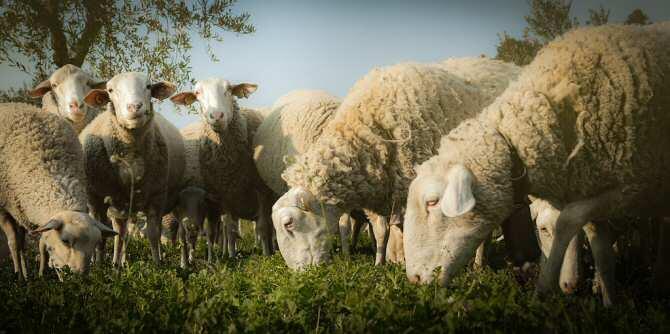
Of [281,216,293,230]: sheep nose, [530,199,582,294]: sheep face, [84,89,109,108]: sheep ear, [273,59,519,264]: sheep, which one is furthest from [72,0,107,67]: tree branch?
[530,199,582,294]: sheep face

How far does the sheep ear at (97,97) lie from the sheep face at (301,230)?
2979 mm

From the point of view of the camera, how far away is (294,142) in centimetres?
827

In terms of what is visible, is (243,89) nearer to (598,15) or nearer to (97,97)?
(97,97)

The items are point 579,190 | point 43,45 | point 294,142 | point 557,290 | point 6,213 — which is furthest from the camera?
point 43,45

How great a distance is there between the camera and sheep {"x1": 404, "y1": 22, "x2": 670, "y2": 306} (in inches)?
174

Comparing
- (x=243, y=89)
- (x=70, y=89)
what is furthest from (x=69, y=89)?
(x=243, y=89)

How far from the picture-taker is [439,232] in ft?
15.3

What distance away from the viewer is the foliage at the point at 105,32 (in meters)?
11.8

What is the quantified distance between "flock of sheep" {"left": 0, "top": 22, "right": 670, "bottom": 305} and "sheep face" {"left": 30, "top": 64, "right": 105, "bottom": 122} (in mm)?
23

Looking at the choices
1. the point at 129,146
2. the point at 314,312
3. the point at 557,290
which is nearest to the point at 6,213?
the point at 129,146

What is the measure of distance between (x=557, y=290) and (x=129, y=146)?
5.35 m

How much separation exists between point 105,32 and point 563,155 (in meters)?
10.4

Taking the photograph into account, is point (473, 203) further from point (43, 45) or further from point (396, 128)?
point (43, 45)

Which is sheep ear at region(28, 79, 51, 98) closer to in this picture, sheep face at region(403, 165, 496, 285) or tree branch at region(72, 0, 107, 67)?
tree branch at region(72, 0, 107, 67)
